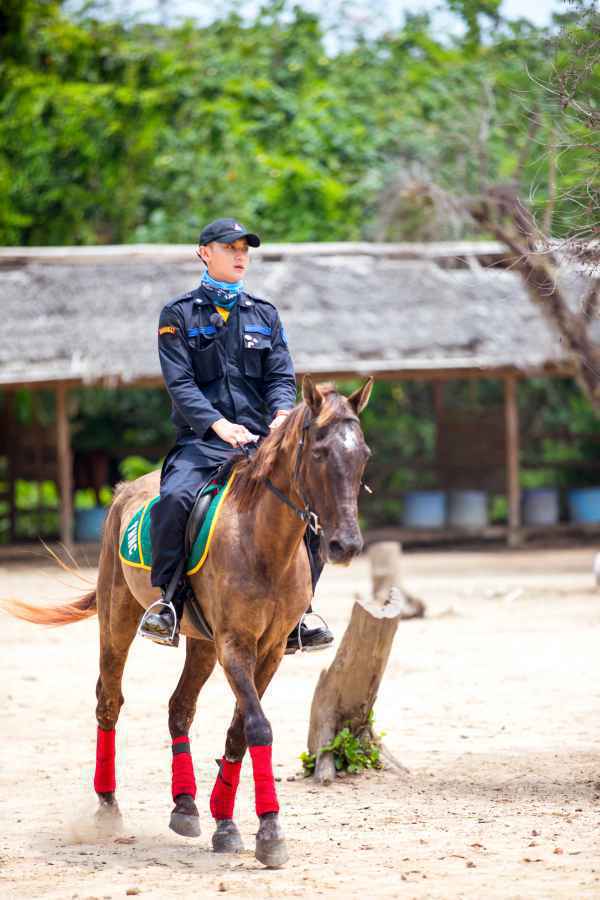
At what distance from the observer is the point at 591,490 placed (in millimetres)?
21047

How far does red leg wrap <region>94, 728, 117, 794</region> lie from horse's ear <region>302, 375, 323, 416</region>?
7.09 ft

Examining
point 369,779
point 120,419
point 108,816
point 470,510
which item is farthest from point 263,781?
point 120,419

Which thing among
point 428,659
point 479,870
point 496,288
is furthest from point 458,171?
point 479,870

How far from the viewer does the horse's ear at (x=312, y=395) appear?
4625 millimetres

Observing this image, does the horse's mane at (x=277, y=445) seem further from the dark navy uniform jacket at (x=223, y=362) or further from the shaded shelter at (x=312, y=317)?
the shaded shelter at (x=312, y=317)

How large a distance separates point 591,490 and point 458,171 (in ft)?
23.3

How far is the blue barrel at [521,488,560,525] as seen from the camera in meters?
21.0

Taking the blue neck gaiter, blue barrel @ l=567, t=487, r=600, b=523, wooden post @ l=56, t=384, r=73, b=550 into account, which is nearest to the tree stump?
the blue neck gaiter

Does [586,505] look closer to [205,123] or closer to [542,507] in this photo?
[542,507]

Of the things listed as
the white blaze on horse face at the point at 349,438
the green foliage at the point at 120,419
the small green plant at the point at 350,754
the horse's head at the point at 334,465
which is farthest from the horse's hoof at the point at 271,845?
the green foliage at the point at 120,419

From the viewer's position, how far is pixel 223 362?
5.56 metres

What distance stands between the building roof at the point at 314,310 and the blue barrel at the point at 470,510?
7.20 ft

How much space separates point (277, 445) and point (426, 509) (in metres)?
16.0

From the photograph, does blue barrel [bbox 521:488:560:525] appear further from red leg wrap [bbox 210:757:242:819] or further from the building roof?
red leg wrap [bbox 210:757:242:819]
